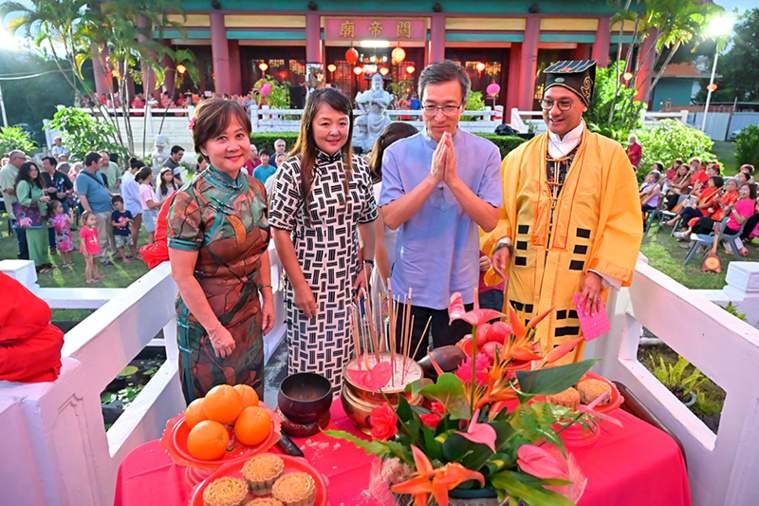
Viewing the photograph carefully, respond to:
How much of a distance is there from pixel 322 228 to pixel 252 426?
1.04 meters

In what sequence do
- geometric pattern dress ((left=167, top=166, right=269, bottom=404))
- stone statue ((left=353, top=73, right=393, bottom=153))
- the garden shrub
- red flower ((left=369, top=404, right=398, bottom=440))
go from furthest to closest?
1. the garden shrub
2. stone statue ((left=353, top=73, right=393, bottom=153))
3. geometric pattern dress ((left=167, top=166, right=269, bottom=404))
4. red flower ((left=369, top=404, right=398, bottom=440))

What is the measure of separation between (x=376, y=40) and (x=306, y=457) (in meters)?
17.0

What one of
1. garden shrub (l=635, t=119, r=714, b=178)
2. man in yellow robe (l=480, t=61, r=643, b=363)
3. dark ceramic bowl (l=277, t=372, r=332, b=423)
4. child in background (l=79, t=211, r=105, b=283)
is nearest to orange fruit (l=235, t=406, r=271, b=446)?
dark ceramic bowl (l=277, t=372, r=332, b=423)

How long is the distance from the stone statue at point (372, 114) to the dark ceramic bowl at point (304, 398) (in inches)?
429

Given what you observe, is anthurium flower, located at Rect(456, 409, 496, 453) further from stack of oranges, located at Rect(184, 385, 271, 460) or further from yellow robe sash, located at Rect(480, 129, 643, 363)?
yellow robe sash, located at Rect(480, 129, 643, 363)

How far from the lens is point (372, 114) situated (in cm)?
1220

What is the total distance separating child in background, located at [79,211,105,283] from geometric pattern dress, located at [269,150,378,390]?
5.20 m

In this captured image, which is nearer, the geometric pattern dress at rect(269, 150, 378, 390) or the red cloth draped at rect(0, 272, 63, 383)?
the red cloth draped at rect(0, 272, 63, 383)

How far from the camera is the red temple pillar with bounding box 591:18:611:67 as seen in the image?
1595 cm

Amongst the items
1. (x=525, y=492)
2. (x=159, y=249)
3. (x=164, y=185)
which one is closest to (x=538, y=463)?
(x=525, y=492)

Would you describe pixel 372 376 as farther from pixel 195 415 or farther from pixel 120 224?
pixel 120 224

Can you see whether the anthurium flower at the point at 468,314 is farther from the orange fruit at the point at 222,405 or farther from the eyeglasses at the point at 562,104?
the eyeglasses at the point at 562,104

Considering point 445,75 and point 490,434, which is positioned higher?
point 445,75

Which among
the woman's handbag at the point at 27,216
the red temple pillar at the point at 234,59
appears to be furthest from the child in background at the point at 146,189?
the red temple pillar at the point at 234,59
